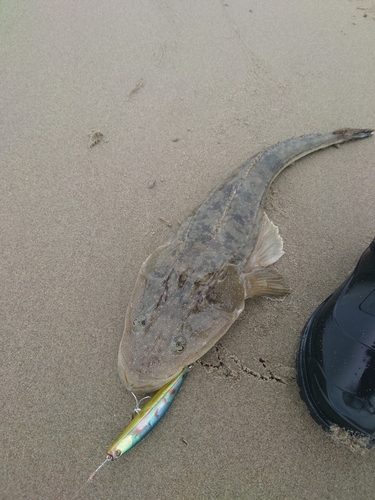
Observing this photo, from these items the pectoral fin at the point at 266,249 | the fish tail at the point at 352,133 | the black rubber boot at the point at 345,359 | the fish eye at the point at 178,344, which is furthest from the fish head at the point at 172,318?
the fish tail at the point at 352,133

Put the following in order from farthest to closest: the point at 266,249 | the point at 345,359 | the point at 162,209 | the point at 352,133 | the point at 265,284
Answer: the point at 352,133, the point at 162,209, the point at 266,249, the point at 265,284, the point at 345,359

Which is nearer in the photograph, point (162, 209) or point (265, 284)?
point (265, 284)

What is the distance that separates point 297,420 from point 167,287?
1.12 metres

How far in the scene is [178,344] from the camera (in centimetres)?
232

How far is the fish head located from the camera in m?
2.25

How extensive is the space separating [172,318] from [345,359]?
100cm

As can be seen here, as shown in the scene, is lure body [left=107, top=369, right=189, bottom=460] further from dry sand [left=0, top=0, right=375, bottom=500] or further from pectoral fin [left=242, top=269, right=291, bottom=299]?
pectoral fin [left=242, top=269, right=291, bottom=299]

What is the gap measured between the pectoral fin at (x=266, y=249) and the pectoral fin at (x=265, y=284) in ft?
0.24

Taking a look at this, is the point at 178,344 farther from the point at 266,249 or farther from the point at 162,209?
the point at 162,209

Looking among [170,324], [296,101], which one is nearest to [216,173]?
[296,101]

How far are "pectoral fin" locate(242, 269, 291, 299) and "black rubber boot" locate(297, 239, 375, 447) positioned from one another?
1.21ft

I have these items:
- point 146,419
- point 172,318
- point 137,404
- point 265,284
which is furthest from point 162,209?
point 146,419

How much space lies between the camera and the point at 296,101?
4191 mm

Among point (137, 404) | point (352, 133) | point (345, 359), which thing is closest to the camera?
point (345, 359)
